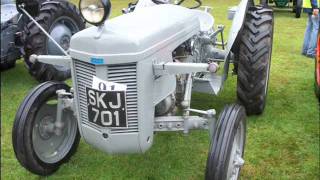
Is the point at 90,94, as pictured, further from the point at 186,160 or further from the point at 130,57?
Answer: the point at 186,160

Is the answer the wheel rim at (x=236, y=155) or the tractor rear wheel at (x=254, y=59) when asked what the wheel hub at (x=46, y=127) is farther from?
the tractor rear wheel at (x=254, y=59)

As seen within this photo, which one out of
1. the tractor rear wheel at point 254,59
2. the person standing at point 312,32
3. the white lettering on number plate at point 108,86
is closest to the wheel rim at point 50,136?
the white lettering on number plate at point 108,86

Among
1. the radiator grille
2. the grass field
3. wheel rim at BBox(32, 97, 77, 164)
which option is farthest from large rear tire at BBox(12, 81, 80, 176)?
the radiator grille

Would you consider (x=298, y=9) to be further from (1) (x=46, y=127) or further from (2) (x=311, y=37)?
(1) (x=46, y=127)

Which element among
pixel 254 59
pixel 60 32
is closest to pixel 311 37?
pixel 254 59

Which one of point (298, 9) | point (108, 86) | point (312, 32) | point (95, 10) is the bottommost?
point (298, 9)

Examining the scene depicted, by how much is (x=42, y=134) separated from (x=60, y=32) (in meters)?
2.68

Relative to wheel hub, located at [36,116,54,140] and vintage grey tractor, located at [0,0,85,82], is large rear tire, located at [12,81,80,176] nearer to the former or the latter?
wheel hub, located at [36,116,54,140]

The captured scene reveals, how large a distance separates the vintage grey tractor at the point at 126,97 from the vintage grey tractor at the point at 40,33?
5.45ft

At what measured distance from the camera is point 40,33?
5316 mm

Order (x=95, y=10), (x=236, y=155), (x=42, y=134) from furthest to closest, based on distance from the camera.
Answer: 1. (x=42, y=134)
2. (x=236, y=155)
3. (x=95, y=10)

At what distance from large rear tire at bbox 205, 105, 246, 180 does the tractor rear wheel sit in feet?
3.58

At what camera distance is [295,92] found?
5223mm

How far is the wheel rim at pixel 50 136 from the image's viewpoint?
3.23 m
